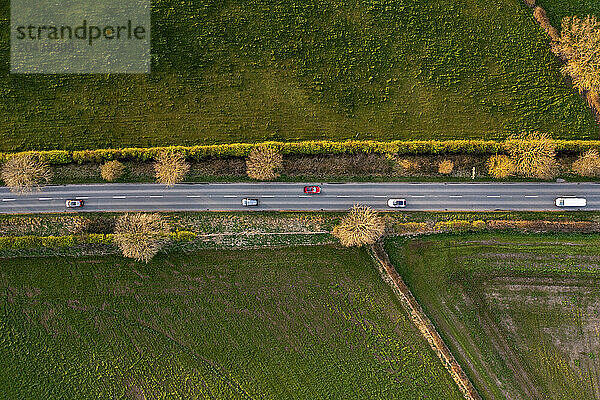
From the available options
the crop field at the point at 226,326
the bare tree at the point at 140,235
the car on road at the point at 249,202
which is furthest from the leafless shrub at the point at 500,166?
the bare tree at the point at 140,235

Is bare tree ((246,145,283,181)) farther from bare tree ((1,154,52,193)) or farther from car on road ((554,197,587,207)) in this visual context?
car on road ((554,197,587,207))

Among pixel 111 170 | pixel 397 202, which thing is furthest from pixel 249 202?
pixel 397 202

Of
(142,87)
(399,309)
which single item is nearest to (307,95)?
(142,87)

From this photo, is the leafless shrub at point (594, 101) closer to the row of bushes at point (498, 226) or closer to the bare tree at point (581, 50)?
the bare tree at point (581, 50)

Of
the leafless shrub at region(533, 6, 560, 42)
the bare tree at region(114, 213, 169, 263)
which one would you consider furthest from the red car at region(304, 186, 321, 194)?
the leafless shrub at region(533, 6, 560, 42)

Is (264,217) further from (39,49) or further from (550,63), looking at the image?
(550,63)

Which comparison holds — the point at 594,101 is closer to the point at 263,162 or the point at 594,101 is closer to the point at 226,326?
the point at 263,162

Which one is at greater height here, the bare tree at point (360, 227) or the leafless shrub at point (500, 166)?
the leafless shrub at point (500, 166)
